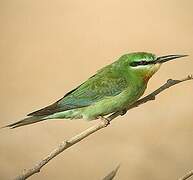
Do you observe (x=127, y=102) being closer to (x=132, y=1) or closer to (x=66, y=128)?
(x=66, y=128)

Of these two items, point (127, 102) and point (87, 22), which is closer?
point (127, 102)

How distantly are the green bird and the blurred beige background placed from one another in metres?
0.50

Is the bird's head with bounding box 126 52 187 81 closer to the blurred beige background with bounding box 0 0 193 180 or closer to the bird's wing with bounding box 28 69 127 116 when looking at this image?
the bird's wing with bounding box 28 69 127 116

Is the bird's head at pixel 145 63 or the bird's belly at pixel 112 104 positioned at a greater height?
Result: the bird's head at pixel 145 63

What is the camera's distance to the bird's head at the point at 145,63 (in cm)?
100

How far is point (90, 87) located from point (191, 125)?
2.42ft

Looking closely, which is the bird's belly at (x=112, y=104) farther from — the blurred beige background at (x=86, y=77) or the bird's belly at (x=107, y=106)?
the blurred beige background at (x=86, y=77)

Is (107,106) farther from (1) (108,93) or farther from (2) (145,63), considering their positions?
(2) (145,63)

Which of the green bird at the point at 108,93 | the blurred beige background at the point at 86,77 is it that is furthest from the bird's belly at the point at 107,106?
the blurred beige background at the point at 86,77

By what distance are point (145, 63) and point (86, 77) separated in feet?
2.28

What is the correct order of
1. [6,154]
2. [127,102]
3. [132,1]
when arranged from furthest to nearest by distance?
[132,1]
[6,154]
[127,102]

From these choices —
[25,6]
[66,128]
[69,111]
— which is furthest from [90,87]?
[25,6]

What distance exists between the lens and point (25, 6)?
5.44 ft

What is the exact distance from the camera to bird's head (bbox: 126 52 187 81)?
100 centimetres
